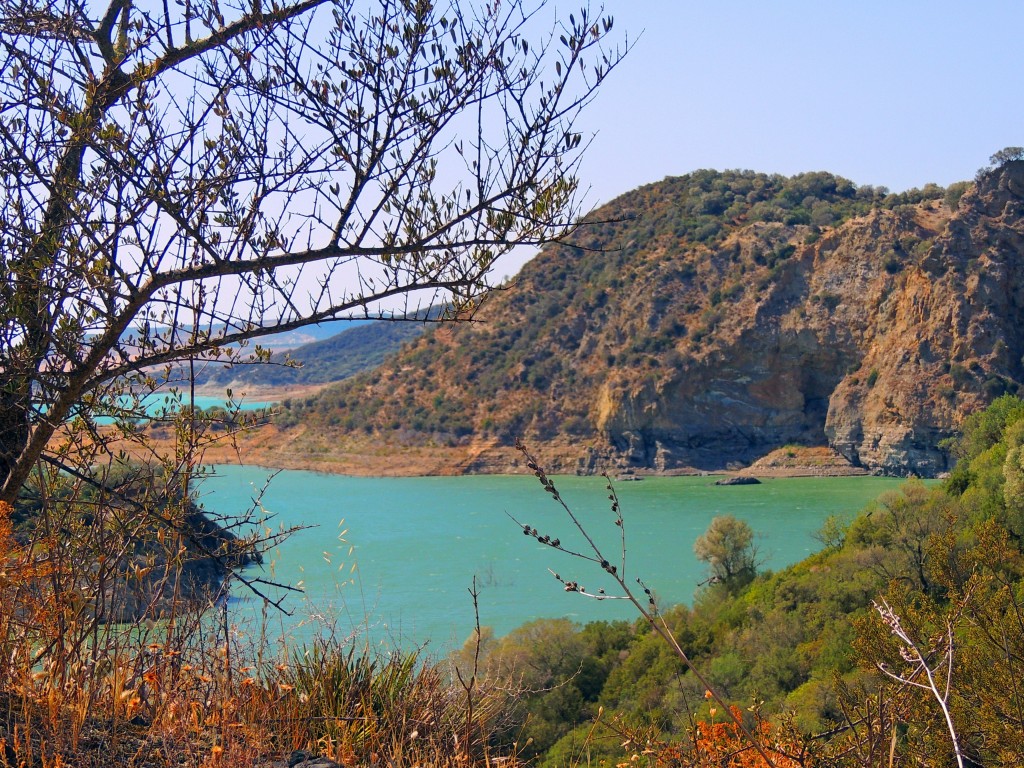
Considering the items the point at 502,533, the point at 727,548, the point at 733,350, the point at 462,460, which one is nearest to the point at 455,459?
the point at 462,460

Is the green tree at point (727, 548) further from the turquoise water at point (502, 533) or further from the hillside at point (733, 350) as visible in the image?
the hillside at point (733, 350)

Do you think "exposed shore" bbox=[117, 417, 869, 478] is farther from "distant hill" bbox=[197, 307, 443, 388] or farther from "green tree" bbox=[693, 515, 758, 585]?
"distant hill" bbox=[197, 307, 443, 388]

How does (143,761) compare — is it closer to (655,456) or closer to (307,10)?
(307,10)

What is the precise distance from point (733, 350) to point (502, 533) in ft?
61.2

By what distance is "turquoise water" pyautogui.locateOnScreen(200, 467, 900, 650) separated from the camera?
27.7 m

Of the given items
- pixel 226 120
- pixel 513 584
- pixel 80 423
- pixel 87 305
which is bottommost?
pixel 513 584

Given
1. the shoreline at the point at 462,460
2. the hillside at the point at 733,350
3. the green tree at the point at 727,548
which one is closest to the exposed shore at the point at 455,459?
the shoreline at the point at 462,460

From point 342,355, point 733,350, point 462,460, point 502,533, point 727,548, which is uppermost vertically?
point 342,355

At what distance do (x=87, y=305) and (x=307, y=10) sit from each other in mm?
1169

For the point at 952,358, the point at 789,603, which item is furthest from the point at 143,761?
the point at 952,358

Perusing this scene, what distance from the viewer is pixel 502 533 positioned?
1533 inches

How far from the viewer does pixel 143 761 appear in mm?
2381

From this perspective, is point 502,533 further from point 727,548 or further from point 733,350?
point 733,350

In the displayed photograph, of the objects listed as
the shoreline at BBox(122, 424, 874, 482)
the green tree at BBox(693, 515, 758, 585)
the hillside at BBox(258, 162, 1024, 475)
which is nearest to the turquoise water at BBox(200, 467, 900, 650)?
the shoreline at BBox(122, 424, 874, 482)
